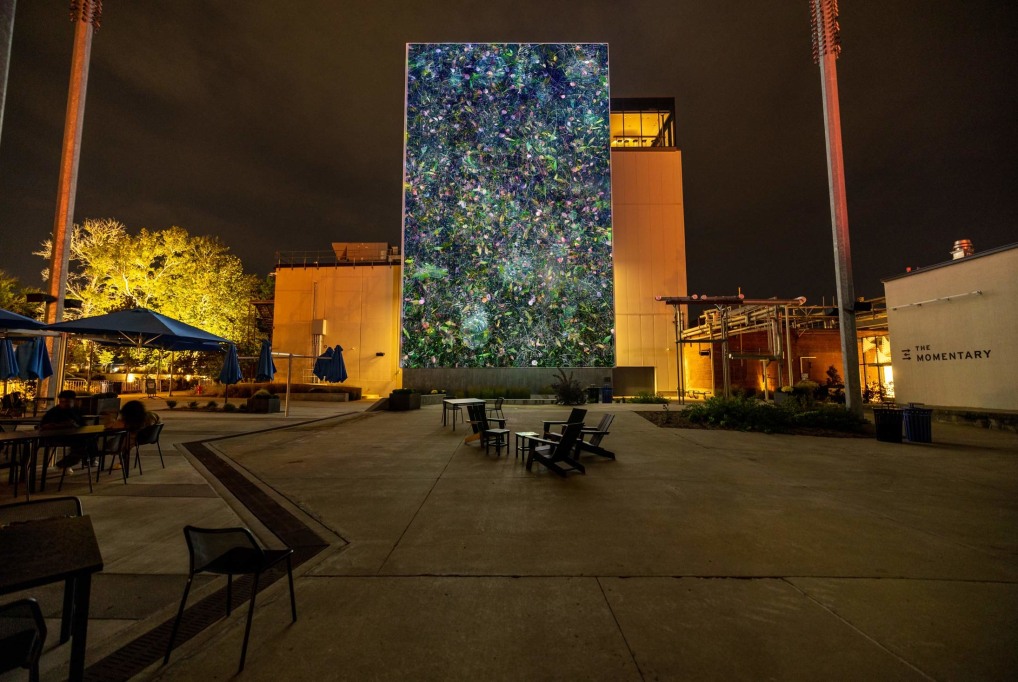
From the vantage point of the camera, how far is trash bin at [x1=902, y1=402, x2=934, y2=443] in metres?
10.0

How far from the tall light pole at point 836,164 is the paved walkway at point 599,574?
6792mm

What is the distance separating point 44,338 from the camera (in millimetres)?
10758

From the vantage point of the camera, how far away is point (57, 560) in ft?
6.09

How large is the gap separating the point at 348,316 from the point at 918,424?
26068 mm

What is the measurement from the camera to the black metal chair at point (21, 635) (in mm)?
1552

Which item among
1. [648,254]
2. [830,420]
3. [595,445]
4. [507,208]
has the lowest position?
[595,445]

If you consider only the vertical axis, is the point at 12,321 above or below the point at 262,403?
above

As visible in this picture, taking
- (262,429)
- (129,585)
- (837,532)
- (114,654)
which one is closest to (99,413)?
(262,429)

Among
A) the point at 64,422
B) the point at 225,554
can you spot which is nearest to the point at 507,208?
the point at 64,422

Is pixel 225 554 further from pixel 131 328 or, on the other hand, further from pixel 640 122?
pixel 640 122

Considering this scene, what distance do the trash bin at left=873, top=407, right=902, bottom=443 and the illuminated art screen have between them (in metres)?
14.9

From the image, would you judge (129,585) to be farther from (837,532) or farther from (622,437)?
(622,437)

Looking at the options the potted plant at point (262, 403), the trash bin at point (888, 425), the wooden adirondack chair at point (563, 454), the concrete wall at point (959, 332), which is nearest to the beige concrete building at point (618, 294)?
the potted plant at point (262, 403)

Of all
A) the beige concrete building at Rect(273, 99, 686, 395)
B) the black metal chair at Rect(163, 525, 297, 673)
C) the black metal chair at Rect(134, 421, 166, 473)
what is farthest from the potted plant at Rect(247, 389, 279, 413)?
the black metal chair at Rect(163, 525, 297, 673)
